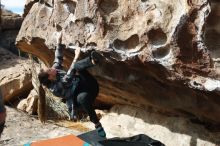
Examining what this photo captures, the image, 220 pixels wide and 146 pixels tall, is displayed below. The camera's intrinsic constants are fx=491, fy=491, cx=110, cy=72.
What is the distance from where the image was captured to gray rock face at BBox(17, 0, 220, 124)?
17.5 ft

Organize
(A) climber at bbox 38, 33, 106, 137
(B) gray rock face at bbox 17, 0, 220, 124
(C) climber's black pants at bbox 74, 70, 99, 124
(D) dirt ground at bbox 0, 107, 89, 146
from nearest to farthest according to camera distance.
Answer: (B) gray rock face at bbox 17, 0, 220, 124
(A) climber at bbox 38, 33, 106, 137
(C) climber's black pants at bbox 74, 70, 99, 124
(D) dirt ground at bbox 0, 107, 89, 146

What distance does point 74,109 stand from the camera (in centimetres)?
605

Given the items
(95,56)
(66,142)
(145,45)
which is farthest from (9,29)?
(145,45)

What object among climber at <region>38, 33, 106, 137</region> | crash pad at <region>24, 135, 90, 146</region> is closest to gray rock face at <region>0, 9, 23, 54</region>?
crash pad at <region>24, 135, 90, 146</region>

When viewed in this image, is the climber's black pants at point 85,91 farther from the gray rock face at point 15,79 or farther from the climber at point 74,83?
the gray rock face at point 15,79

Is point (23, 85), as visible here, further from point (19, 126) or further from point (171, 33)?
point (171, 33)

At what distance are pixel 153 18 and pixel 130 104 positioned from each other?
7.19ft

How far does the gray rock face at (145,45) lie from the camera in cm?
532

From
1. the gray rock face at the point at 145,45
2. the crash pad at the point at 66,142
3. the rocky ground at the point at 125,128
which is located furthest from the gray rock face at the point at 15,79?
the crash pad at the point at 66,142

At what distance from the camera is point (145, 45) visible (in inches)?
223

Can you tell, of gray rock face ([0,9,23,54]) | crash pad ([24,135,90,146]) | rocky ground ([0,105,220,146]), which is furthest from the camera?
gray rock face ([0,9,23,54])

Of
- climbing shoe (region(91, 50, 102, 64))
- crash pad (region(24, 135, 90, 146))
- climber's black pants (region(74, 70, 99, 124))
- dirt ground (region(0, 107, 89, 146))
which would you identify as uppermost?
climbing shoe (region(91, 50, 102, 64))

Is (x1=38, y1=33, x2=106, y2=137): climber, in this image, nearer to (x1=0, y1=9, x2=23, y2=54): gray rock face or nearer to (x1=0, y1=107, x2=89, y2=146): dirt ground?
Result: (x1=0, y1=107, x2=89, y2=146): dirt ground

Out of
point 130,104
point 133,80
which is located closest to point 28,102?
point 130,104
